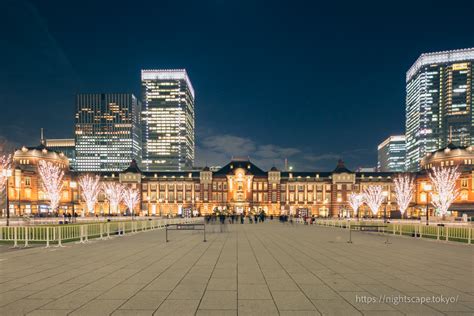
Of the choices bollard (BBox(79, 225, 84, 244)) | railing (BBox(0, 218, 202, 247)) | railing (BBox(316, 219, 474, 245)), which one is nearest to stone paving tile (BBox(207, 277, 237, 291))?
railing (BBox(0, 218, 202, 247))

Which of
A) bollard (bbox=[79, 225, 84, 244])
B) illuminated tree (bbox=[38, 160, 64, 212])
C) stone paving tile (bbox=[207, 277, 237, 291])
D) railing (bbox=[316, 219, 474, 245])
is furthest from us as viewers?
illuminated tree (bbox=[38, 160, 64, 212])

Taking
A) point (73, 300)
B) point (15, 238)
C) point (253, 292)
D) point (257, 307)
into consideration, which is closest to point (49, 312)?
point (73, 300)

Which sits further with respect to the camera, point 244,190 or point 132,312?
point 244,190

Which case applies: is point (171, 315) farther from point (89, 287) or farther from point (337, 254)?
point (337, 254)

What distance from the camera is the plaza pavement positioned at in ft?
26.6

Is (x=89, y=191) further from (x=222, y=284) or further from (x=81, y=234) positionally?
(x=222, y=284)

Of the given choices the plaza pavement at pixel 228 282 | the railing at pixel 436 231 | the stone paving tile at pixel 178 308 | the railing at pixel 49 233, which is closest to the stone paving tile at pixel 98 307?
the plaza pavement at pixel 228 282

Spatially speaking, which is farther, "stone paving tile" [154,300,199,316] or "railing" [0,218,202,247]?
"railing" [0,218,202,247]

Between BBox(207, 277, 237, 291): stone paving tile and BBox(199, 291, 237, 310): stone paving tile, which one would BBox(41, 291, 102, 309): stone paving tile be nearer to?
BBox(199, 291, 237, 310): stone paving tile

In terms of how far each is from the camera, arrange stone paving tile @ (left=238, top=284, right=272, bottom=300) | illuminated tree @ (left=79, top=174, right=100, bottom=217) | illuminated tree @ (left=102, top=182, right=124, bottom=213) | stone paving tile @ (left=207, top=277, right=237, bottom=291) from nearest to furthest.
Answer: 1. stone paving tile @ (left=238, top=284, right=272, bottom=300)
2. stone paving tile @ (left=207, top=277, right=237, bottom=291)
3. illuminated tree @ (left=79, top=174, right=100, bottom=217)
4. illuminated tree @ (left=102, top=182, right=124, bottom=213)

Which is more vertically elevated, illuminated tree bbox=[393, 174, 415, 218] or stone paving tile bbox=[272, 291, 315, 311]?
stone paving tile bbox=[272, 291, 315, 311]

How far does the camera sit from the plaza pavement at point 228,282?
8.11m

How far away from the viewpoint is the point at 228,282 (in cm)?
1073

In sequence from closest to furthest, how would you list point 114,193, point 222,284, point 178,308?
point 178,308 < point 222,284 < point 114,193
